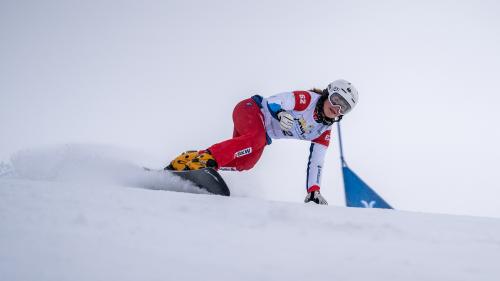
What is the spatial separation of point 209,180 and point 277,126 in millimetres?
1309

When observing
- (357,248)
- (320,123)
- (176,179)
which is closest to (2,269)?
(357,248)

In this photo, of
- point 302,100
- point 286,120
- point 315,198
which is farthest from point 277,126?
point 315,198

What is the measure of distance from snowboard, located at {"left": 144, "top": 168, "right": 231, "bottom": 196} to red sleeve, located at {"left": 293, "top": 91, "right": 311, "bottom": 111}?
3.94ft

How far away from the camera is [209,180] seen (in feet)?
8.21

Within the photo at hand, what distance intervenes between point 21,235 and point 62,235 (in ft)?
0.33

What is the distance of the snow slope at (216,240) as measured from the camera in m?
0.87

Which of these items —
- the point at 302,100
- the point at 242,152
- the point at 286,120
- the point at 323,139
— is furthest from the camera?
the point at 323,139

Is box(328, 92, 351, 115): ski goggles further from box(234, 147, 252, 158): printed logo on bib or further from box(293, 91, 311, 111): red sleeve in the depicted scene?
box(234, 147, 252, 158): printed logo on bib

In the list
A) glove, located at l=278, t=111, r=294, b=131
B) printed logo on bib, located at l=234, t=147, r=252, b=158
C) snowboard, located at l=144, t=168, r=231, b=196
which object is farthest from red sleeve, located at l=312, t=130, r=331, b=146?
snowboard, located at l=144, t=168, r=231, b=196

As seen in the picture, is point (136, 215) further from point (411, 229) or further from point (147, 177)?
point (147, 177)

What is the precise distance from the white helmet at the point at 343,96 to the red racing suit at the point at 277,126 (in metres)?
0.17

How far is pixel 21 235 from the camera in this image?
3.19 ft

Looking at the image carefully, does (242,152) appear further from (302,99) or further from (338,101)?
(338,101)

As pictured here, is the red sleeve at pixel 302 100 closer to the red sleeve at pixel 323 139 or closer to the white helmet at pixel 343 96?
the white helmet at pixel 343 96
